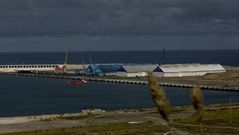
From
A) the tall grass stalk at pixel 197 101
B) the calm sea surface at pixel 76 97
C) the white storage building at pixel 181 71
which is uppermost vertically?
the white storage building at pixel 181 71

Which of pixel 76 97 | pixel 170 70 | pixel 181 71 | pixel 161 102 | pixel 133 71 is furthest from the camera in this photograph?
pixel 133 71

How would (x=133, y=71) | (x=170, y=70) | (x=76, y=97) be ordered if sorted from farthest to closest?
(x=133, y=71), (x=170, y=70), (x=76, y=97)

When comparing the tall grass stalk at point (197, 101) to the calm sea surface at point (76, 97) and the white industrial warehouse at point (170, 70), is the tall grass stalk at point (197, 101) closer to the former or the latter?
the calm sea surface at point (76, 97)

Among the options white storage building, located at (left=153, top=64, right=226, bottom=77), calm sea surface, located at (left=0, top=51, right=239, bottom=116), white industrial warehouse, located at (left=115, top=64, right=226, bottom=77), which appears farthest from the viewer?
white industrial warehouse, located at (left=115, top=64, right=226, bottom=77)

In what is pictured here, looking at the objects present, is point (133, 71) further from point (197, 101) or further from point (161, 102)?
point (161, 102)

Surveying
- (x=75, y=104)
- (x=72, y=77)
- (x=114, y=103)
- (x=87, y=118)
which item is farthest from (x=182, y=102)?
(x=72, y=77)

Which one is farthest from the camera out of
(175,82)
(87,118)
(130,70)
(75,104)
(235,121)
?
Answer: (130,70)

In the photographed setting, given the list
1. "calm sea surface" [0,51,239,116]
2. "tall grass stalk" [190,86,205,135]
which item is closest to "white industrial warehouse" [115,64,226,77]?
"calm sea surface" [0,51,239,116]

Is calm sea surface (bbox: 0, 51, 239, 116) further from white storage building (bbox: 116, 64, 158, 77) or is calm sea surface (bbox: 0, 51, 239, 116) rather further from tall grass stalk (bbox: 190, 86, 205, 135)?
tall grass stalk (bbox: 190, 86, 205, 135)

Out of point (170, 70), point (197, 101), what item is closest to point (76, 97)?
point (170, 70)

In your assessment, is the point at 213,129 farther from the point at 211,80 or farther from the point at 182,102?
the point at 211,80

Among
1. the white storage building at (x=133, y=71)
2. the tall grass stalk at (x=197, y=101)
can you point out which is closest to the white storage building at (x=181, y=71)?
the white storage building at (x=133, y=71)

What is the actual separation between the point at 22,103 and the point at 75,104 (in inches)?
509

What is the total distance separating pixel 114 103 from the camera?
116 metres
